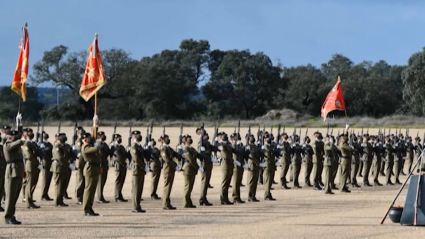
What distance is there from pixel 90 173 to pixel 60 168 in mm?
2133

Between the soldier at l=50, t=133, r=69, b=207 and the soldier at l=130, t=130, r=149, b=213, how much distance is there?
5.22 feet

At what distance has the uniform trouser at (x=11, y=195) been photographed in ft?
46.4

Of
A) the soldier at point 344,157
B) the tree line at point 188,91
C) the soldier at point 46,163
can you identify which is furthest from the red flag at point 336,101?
the tree line at point 188,91

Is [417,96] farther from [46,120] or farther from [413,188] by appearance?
[413,188]

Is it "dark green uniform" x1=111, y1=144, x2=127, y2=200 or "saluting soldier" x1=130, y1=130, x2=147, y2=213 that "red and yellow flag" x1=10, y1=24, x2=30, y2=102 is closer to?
"dark green uniform" x1=111, y1=144, x2=127, y2=200

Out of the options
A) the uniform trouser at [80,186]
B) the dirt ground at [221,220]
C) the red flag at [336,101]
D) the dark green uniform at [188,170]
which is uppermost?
the red flag at [336,101]

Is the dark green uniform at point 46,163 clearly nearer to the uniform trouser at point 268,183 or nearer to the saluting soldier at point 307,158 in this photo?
the uniform trouser at point 268,183

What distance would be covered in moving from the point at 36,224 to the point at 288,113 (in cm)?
4077

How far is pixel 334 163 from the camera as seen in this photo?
22422 mm

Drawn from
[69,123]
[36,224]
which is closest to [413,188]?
[36,224]

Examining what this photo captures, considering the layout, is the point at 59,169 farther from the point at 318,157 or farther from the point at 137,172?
the point at 318,157

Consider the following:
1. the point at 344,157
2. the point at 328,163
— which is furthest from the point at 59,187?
the point at 344,157

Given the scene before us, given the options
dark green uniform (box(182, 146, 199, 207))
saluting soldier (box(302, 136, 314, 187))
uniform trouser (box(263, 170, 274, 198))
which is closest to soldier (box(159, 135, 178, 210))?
dark green uniform (box(182, 146, 199, 207))

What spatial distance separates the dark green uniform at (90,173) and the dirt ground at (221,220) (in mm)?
285
